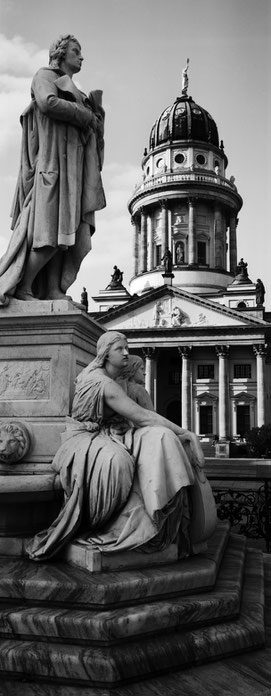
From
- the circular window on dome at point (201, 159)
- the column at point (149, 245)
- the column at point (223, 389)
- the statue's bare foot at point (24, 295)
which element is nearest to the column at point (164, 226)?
the column at point (149, 245)

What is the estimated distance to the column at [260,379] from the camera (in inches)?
2048

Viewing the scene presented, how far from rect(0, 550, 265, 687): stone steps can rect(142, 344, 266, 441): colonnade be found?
4854 centimetres

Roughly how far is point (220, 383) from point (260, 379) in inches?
143

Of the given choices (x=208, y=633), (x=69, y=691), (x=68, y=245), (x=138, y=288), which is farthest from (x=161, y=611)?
(x=138, y=288)

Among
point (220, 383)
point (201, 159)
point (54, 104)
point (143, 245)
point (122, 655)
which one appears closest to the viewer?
point (122, 655)

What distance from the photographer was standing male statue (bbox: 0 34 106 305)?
4684 mm

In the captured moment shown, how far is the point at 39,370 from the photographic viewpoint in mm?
4422

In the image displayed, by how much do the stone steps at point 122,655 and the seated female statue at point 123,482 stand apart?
1.70ft

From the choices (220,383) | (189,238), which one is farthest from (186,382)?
(189,238)

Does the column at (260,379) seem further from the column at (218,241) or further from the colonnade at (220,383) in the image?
the column at (218,241)

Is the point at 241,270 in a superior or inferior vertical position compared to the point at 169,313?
superior

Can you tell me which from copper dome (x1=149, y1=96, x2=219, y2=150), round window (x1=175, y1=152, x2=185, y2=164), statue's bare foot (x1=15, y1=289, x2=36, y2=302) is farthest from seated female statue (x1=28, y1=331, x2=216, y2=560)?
copper dome (x1=149, y1=96, x2=219, y2=150)

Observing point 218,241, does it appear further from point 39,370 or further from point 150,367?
point 39,370

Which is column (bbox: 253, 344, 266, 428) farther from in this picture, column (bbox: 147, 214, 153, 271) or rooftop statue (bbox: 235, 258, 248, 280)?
column (bbox: 147, 214, 153, 271)
